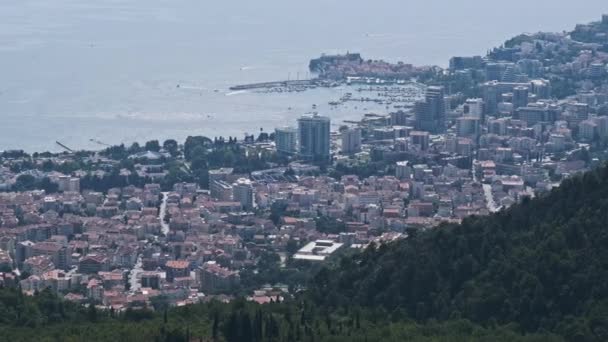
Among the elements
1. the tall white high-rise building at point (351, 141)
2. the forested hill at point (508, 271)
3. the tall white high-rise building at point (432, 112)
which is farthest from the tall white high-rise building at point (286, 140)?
the forested hill at point (508, 271)

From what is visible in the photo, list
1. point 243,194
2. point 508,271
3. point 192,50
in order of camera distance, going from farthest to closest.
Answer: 1. point 192,50
2. point 243,194
3. point 508,271

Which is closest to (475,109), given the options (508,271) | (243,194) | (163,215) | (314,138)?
(314,138)

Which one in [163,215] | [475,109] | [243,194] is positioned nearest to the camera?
[163,215]

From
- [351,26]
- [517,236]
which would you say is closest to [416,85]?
[351,26]

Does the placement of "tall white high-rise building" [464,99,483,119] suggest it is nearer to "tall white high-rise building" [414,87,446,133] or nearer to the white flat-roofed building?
"tall white high-rise building" [414,87,446,133]

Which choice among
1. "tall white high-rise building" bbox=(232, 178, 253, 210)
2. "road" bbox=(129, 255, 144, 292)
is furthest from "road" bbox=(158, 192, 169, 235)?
"road" bbox=(129, 255, 144, 292)

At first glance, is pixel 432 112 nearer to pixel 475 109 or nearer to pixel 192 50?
pixel 475 109

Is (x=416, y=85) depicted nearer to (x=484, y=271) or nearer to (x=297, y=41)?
(x=297, y=41)
